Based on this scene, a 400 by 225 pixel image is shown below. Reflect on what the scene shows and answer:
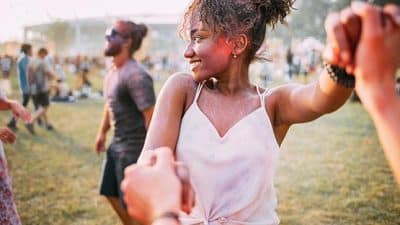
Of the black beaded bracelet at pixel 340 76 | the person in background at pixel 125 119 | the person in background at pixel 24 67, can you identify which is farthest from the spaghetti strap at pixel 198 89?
the person in background at pixel 24 67

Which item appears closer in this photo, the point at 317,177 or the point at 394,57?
the point at 394,57

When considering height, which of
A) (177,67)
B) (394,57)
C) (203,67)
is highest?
(394,57)

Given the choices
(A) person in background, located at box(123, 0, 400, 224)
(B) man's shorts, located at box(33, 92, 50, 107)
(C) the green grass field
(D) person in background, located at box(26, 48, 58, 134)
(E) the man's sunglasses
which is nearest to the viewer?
(A) person in background, located at box(123, 0, 400, 224)

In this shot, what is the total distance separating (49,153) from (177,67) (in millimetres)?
29182

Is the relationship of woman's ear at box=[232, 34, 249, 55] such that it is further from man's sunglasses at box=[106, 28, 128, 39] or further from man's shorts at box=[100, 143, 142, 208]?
man's sunglasses at box=[106, 28, 128, 39]

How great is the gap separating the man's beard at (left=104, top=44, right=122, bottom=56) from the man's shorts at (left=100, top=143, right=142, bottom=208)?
0.84m

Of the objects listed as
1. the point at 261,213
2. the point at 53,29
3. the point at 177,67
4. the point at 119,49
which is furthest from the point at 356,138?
the point at 177,67

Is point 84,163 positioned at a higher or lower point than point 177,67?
higher

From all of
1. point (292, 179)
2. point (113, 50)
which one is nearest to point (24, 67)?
point (292, 179)

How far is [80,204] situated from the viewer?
6410 mm

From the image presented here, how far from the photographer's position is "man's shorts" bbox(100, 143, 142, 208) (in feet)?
14.9

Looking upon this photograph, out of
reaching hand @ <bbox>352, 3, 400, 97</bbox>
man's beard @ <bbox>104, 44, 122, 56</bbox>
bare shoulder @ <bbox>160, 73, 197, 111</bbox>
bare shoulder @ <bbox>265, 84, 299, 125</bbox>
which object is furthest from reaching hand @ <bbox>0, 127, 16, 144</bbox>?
reaching hand @ <bbox>352, 3, 400, 97</bbox>

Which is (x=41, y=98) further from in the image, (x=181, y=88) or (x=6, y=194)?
(x=181, y=88)

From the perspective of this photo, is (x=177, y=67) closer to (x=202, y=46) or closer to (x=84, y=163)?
(x=84, y=163)
